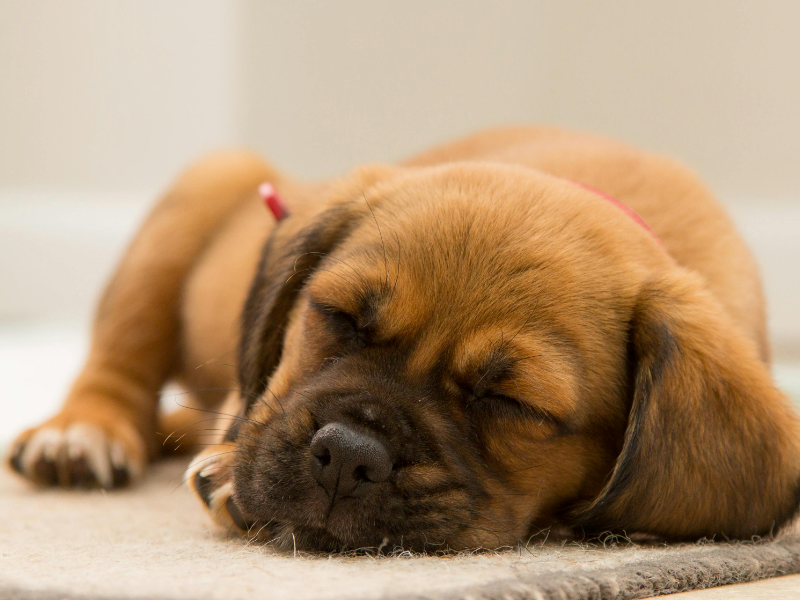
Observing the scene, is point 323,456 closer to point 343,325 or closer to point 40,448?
point 343,325

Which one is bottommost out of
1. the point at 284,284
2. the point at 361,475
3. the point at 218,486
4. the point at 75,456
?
the point at 75,456

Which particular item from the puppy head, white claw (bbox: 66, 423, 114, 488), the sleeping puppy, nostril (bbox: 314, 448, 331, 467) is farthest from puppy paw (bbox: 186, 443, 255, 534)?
white claw (bbox: 66, 423, 114, 488)

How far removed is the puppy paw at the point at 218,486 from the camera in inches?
95.3

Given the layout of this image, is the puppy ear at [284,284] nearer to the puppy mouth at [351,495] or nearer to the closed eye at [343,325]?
the closed eye at [343,325]

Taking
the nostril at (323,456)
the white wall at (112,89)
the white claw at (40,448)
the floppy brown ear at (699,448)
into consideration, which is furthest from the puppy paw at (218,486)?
the white wall at (112,89)

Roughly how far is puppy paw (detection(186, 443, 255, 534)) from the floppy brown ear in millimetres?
865

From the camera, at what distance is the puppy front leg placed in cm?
324

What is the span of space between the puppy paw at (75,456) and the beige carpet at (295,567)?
49 cm

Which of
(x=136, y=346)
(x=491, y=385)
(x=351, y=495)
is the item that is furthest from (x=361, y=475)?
(x=136, y=346)

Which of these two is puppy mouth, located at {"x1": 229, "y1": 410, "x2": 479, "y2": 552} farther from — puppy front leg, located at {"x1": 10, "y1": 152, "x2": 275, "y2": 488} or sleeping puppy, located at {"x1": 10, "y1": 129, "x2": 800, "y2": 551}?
puppy front leg, located at {"x1": 10, "y1": 152, "x2": 275, "y2": 488}

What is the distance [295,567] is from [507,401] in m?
0.65

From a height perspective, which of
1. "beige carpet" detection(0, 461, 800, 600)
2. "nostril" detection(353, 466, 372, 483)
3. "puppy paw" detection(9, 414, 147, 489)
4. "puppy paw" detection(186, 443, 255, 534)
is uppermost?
"nostril" detection(353, 466, 372, 483)

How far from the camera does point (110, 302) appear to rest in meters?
4.04

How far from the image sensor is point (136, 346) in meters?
3.96
